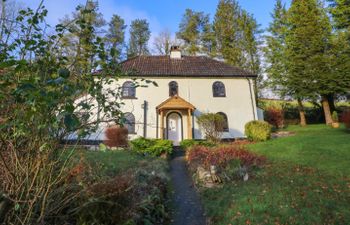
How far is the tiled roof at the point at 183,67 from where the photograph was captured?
18344 millimetres

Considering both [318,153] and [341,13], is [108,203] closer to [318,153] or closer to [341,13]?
[318,153]

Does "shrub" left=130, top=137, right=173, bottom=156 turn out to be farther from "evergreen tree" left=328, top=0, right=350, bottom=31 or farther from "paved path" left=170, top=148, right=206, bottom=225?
"evergreen tree" left=328, top=0, right=350, bottom=31

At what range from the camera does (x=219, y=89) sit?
18.6 metres

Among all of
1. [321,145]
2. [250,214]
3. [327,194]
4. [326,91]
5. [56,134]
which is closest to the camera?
[56,134]

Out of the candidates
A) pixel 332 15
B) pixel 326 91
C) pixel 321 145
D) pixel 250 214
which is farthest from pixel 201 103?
pixel 332 15

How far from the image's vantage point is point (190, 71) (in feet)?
61.4

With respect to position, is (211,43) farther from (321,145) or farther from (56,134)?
(56,134)

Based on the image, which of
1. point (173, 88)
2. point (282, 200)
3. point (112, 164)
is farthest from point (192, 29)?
point (282, 200)

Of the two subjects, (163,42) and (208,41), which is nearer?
(208,41)

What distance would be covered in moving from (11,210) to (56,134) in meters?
1.15

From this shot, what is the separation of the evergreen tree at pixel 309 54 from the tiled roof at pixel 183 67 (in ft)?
20.0

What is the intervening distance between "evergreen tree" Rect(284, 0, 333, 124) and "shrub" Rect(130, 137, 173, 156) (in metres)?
15.6

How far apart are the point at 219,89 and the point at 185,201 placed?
44.4 ft

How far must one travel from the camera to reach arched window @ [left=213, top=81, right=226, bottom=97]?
725 inches
